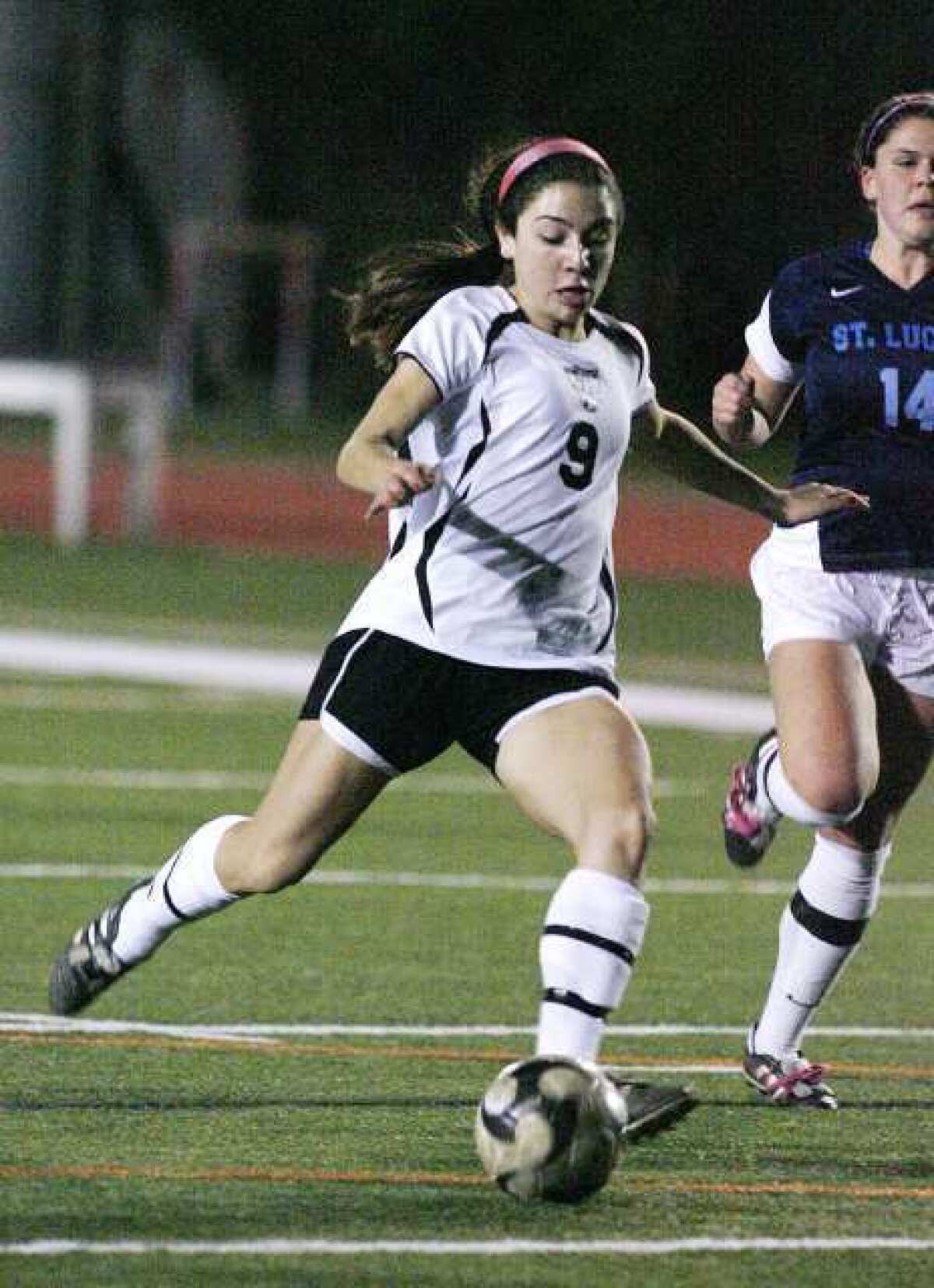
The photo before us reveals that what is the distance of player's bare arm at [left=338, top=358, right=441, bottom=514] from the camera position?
20.5 ft

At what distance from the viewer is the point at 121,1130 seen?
6902mm

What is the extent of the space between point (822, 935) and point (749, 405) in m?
1.26

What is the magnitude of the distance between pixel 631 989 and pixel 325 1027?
46.3 inches

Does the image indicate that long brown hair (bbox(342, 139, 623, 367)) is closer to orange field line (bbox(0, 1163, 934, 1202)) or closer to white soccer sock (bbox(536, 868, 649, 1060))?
white soccer sock (bbox(536, 868, 649, 1060))

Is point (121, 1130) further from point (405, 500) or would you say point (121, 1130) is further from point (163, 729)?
point (163, 729)

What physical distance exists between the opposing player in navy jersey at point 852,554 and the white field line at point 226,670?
8617 mm

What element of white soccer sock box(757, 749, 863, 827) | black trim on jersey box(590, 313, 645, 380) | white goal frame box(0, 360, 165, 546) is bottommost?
white goal frame box(0, 360, 165, 546)

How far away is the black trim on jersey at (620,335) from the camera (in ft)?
23.2

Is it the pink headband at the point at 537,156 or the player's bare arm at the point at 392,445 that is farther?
the pink headband at the point at 537,156

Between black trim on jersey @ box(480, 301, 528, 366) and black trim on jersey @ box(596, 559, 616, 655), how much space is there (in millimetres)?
537

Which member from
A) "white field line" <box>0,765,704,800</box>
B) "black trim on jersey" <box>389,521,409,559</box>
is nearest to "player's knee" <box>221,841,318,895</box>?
"black trim on jersey" <box>389,521,409,559</box>

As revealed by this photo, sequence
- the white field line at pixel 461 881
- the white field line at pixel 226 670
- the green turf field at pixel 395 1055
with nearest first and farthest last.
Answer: the green turf field at pixel 395 1055 → the white field line at pixel 461 881 → the white field line at pixel 226 670

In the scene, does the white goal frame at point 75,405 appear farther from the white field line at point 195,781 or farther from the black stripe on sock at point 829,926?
the black stripe on sock at point 829,926

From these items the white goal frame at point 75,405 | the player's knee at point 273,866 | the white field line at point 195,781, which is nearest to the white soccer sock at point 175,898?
the player's knee at point 273,866
